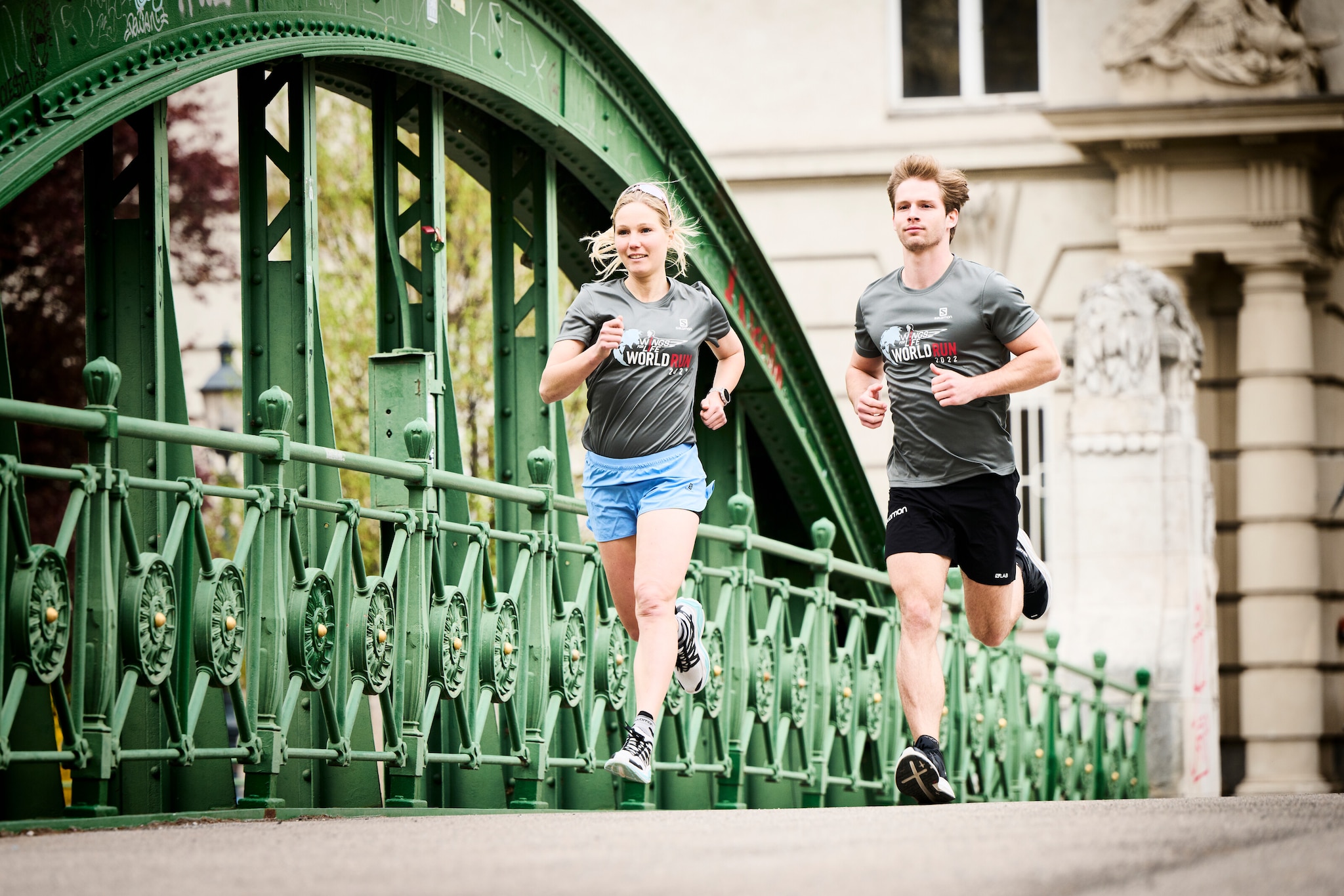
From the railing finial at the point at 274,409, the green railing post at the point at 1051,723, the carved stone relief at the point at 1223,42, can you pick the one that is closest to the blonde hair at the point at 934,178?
the railing finial at the point at 274,409

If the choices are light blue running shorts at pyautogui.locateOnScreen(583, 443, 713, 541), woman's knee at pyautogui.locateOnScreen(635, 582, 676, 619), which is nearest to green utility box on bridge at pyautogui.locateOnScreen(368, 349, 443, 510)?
light blue running shorts at pyautogui.locateOnScreen(583, 443, 713, 541)

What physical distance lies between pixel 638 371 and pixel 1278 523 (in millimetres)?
13101

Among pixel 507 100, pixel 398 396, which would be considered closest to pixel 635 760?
pixel 398 396

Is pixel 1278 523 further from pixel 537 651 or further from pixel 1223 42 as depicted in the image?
pixel 537 651

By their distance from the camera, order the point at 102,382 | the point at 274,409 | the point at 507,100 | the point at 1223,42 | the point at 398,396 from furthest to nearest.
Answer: the point at 1223,42 < the point at 507,100 < the point at 398,396 < the point at 274,409 < the point at 102,382

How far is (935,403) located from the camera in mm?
6590

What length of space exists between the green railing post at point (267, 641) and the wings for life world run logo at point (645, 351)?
1.10 metres

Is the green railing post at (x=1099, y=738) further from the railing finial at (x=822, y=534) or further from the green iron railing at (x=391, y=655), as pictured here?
the railing finial at (x=822, y=534)

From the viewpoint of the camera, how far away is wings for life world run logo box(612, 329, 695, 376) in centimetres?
659

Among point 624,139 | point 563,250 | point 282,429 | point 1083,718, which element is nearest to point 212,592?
point 282,429

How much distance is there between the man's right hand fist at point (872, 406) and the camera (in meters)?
6.67

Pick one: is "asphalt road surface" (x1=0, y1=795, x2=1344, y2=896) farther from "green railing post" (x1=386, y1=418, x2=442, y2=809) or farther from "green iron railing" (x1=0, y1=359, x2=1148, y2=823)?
"green railing post" (x1=386, y1=418, x2=442, y2=809)

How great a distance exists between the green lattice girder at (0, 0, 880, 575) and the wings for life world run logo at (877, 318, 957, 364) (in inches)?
90.2

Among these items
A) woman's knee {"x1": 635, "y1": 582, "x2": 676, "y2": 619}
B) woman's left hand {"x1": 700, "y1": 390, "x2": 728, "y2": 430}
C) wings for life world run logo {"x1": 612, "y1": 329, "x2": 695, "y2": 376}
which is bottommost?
woman's knee {"x1": 635, "y1": 582, "x2": 676, "y2": 619}
